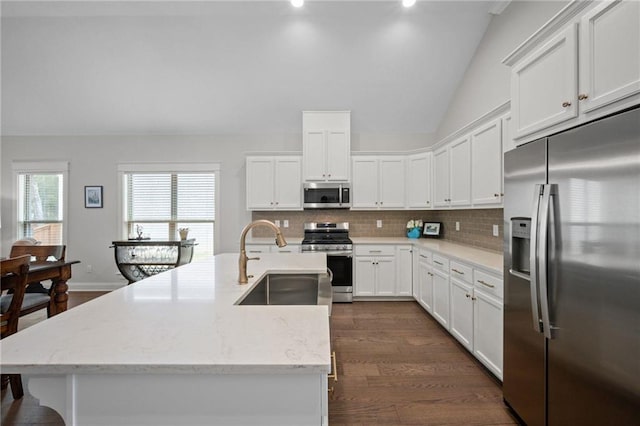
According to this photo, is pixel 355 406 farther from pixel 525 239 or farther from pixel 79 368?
pixel 79 368

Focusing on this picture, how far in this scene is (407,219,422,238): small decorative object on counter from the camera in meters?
4.88

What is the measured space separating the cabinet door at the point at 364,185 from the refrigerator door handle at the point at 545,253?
3.21 meters

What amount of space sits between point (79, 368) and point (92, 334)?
0.20 metres

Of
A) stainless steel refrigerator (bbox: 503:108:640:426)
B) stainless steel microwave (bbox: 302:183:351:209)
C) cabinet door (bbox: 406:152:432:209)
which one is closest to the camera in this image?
stainless steel refrigerator (bbox: 503:108:640:426)

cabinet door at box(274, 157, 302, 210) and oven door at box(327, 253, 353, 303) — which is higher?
cabinet door at box(274, 157, 302, 210)

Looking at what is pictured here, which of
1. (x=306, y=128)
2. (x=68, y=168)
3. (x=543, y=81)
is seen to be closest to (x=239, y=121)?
(x=306, y=128)

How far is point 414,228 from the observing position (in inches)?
193

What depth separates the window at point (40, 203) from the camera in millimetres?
5230

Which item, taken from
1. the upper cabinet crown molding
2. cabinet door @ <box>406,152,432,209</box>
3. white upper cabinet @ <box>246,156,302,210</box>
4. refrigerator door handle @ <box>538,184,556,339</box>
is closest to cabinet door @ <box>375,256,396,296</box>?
cabinet door @ <box>406,152,432,209</box>

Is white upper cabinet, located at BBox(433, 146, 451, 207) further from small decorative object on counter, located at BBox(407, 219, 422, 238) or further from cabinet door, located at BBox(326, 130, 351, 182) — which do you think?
cabinet door, located at BBox(326, 130, 351, 182)

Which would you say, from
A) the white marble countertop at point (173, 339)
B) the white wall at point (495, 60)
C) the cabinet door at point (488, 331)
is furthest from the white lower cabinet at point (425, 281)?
the white marble countertop at point (173, 339)

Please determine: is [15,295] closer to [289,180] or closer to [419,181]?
[289,180]

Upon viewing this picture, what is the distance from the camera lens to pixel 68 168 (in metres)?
5.21

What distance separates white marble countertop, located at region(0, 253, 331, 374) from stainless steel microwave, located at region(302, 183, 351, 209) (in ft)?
10.9
